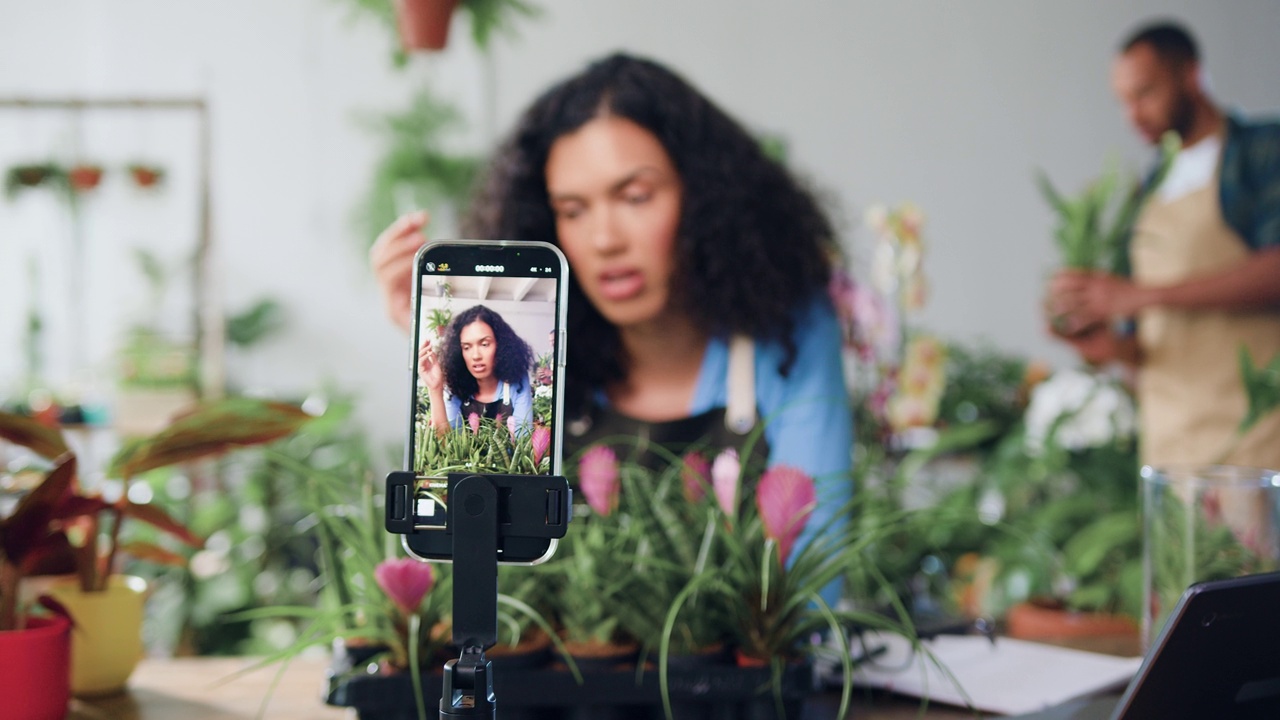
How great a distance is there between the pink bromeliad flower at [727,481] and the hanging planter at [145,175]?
298 cm

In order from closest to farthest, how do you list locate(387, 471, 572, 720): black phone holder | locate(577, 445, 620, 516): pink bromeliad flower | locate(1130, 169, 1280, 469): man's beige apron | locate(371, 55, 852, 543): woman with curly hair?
locate(387, 471, 572, 720): black phone holder, locate(577, 445, 620, 516): pink bromeliad flower, locate(371, 55, 852, 543): woman with curly hair, locate(1130, 169, 1280, 469): man's beige apron

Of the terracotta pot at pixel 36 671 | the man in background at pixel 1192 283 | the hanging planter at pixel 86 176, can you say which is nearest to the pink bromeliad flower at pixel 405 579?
the terracotta pot at pixel 36 671

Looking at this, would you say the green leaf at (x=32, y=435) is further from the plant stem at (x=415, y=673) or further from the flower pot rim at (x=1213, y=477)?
the flower pot rim at (x=1213, y=477)

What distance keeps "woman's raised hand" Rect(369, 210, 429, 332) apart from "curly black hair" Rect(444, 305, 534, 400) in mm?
342

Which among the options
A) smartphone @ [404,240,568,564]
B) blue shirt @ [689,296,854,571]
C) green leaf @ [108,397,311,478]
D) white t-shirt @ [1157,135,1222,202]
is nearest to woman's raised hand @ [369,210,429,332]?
green leaf @ [108,397,311,478]

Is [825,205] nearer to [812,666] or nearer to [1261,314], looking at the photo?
[812,666]

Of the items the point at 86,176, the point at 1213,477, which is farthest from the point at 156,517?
the point at 86,176

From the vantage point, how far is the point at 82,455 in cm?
344

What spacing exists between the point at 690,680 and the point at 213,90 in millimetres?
3627

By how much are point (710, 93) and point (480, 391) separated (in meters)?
3.71

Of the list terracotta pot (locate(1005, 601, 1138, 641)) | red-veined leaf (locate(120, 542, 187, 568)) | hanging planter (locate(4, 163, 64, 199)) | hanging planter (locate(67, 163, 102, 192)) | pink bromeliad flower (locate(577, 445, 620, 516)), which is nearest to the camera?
pink bromeliad flower (locate(577, 445, 620, 516))

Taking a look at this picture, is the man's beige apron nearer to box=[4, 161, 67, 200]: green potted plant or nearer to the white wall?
the white wall

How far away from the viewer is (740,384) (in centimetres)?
141

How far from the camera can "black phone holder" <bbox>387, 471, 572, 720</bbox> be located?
0.51 metres
